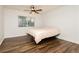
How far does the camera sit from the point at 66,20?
419 cm

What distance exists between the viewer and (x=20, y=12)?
466 centimetres

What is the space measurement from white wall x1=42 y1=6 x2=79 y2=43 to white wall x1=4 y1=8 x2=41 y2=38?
745mm

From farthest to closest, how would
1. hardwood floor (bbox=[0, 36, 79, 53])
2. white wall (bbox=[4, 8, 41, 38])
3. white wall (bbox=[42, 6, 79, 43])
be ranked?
white wall (bbox=[4, 8, 41, 38])
white wall (bbox=[42, 6, 79, 43])
hardwood floor (bbox=[0, 36, 79, 53])

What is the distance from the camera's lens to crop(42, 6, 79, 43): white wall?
3.79m

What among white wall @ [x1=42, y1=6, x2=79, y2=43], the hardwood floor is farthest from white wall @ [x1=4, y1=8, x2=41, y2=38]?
the hardwood floor

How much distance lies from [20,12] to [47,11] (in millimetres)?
1388

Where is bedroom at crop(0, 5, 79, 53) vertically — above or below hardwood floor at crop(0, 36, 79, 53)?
above

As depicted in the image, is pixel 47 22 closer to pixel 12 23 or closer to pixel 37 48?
pixel 12 23

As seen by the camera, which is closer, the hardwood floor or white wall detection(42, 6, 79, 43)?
the hardwood floor

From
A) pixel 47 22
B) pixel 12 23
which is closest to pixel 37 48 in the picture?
pixel 12 23

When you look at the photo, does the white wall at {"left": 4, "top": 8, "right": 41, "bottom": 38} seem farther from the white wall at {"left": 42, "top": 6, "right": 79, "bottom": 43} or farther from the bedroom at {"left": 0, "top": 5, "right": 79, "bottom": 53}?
the white wall at {"left": 42, "top": 6, "right": 79, "bottom": 43}

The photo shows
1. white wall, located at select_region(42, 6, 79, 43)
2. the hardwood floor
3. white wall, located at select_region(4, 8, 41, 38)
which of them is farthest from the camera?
white wall, located at select_region(4, 8, 41, 38)
